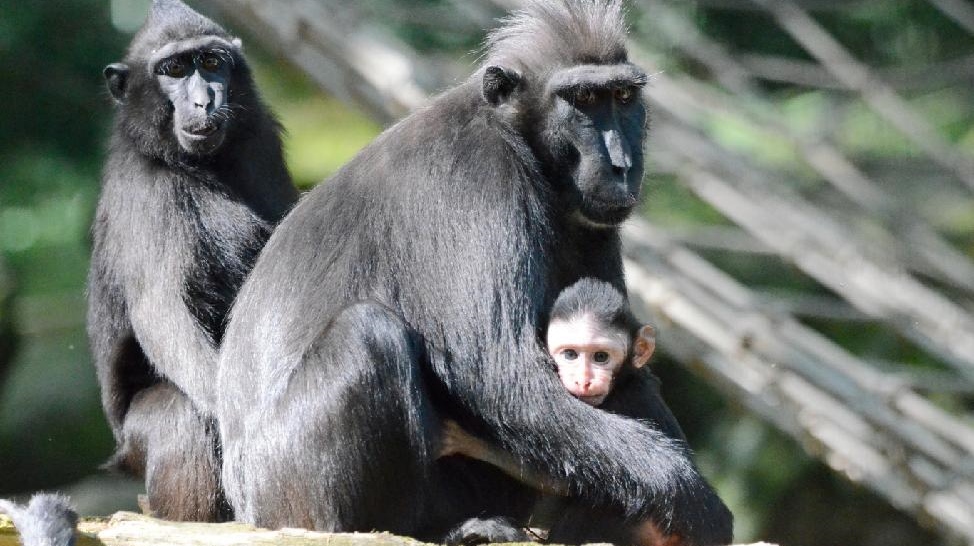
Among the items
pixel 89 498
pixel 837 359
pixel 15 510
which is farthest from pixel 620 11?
pixel 89 498

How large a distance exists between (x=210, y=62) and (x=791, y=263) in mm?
4339

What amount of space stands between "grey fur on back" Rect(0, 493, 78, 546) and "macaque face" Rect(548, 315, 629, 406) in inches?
78.1

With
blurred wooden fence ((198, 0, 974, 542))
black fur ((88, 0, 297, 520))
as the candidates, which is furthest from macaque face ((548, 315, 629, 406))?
blurred wooden fence ((198, 0, 974, 542))

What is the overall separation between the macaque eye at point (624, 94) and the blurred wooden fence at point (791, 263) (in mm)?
3226

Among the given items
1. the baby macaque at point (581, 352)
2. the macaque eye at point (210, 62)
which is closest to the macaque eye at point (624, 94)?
the baby macaque at point (581, 352)

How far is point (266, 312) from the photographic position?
5.22 m

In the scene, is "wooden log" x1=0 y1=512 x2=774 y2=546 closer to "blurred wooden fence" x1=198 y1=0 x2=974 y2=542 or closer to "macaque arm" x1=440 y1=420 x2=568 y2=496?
"macaque arm" x1=440 y1=420 x2=568 y2=496

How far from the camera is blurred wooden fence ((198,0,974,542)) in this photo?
28.8 feet

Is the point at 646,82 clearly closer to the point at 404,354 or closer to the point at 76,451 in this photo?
the point at 404,354

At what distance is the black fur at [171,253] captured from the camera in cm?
602

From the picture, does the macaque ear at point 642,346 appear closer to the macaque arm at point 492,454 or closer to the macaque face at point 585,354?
the macaque face at point 585,354

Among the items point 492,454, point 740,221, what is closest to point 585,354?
point 492,454

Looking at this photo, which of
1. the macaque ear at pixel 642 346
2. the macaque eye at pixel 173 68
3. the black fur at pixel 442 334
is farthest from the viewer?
the macaque eye at pixel 173 68

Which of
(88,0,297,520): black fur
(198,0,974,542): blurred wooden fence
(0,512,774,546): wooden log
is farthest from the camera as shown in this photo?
(198,0,974,542): blurred wooden fence
